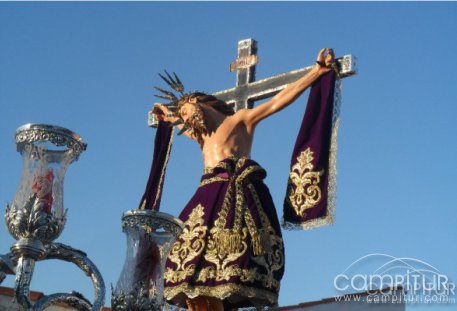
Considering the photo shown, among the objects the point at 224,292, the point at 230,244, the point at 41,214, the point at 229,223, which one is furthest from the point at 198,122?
the point at 41,214

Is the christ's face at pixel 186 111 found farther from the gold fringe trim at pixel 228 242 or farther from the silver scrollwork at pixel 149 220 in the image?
the silver scrollwork at pixel 149 220

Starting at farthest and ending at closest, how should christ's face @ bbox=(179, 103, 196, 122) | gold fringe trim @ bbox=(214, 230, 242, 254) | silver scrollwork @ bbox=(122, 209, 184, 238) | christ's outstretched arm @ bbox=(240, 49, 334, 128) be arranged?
christ's face @ bbox=(179, 103, 196, 122) < christ's outstretched arm @ bbox=(240, 49, 334, 128) < gold fringe trim @ bbox=(214, 230, 242, 254) < silver scrollwork @ bbox=(122, 209, 184, 238)

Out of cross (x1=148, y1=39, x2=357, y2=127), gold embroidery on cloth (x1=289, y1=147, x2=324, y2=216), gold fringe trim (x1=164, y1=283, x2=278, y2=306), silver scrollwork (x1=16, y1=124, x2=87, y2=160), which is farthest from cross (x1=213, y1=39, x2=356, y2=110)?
silver scrollwork (x1=16, y1=124, x2=87, y2=160)

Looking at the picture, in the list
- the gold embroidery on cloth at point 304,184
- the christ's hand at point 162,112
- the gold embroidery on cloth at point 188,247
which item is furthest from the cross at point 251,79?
the gold embroidery on cloth at point 188,247

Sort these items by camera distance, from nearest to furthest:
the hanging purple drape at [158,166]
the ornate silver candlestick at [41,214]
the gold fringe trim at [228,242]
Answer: the ornate silver candlestick at [41,214] < the gold fringe trim at [228,242] < the hanging purple drape at [158,166]

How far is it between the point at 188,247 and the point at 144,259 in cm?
302

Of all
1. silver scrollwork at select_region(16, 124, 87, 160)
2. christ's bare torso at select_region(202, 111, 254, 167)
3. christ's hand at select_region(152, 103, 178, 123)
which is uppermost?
christ's hand at select_region(152, 103, 178, 123)

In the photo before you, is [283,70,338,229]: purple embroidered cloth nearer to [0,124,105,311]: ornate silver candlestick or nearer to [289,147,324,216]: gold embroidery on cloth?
[289,147,324,216]: gold embroidery on cloth

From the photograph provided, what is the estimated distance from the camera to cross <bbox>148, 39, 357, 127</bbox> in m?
8.24

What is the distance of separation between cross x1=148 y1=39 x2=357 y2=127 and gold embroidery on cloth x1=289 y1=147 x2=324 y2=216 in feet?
2.76

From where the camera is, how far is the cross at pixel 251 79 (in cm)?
824

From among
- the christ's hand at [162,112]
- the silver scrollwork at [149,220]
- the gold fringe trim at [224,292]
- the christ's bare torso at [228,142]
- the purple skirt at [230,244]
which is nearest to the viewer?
the silver scrollwork at [149,220]

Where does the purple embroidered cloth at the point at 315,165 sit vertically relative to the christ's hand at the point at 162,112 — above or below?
below

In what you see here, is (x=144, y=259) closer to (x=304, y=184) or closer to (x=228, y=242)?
(x=228, y=242)
